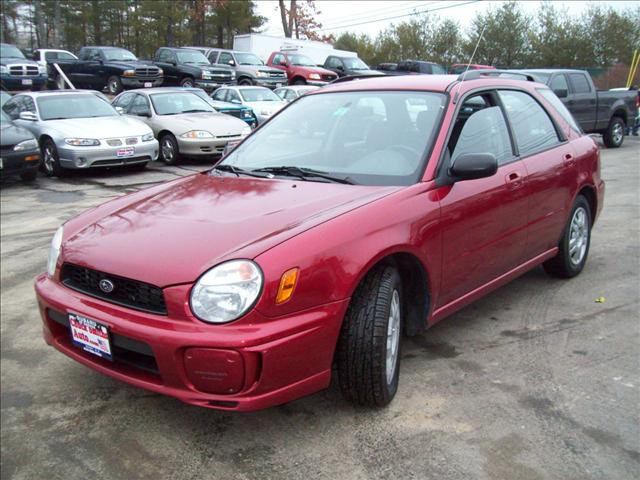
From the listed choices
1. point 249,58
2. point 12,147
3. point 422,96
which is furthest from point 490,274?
point 249,58

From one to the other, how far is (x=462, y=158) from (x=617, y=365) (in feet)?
4.88

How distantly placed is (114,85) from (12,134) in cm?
1189

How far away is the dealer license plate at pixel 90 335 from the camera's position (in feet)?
8.62

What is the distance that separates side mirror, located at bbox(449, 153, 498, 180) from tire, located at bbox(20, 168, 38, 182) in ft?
28.3

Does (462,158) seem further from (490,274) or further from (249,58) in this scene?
(249,58)

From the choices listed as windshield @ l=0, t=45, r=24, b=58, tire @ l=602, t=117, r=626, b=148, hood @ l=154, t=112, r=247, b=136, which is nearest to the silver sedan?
hood @ l=154, t=112, r=247, b=136

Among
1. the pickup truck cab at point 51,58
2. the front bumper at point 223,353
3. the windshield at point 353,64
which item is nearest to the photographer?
the front bumper at point 223,353

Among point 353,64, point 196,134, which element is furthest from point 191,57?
point 196,134

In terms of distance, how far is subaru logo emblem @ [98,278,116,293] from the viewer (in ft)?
8.70

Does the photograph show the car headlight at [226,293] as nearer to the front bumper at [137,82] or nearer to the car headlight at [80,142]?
the car headlight at [80,142]

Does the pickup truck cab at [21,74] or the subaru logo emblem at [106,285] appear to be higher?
the pickup truck cab at [21,74]

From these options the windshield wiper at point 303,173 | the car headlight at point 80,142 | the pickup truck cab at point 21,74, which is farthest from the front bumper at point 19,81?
the windshield wiper at point 303,173

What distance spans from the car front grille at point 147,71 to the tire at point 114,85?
0.81 m

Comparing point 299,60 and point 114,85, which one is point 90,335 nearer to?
point 114,85
